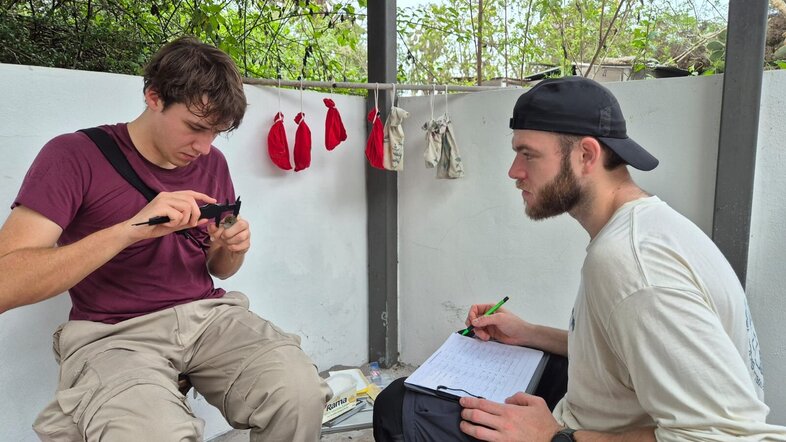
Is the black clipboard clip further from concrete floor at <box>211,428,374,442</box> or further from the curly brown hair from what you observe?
concrete floor at <box>211,428,374,442</box>

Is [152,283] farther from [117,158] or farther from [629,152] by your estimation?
[629,152]

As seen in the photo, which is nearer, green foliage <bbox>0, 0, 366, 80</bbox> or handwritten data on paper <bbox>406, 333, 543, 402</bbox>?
handwritten data on paper <bbox>406, 333, 543, 402</bbox>

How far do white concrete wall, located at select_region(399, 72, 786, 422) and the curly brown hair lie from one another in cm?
137

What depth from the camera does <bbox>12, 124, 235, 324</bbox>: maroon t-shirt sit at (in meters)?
1.27

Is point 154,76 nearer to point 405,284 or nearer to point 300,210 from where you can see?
point 300,210

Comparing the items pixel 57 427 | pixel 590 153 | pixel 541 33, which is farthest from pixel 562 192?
pixel 541 33

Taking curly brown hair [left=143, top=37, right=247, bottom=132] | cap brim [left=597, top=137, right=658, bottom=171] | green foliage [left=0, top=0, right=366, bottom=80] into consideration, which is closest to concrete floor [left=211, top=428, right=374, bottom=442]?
curly brown hair [left=143, top=37, right=247, bottom=132]

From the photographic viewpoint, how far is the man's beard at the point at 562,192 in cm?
121

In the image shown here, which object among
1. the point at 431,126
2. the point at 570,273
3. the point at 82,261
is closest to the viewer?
the point at 82,261

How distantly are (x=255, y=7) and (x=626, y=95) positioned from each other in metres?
2.63

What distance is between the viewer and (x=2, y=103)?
1.57m

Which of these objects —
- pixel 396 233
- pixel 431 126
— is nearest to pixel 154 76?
pixel 431 126

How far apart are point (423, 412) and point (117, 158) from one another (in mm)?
1123

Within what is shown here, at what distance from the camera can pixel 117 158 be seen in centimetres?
142
